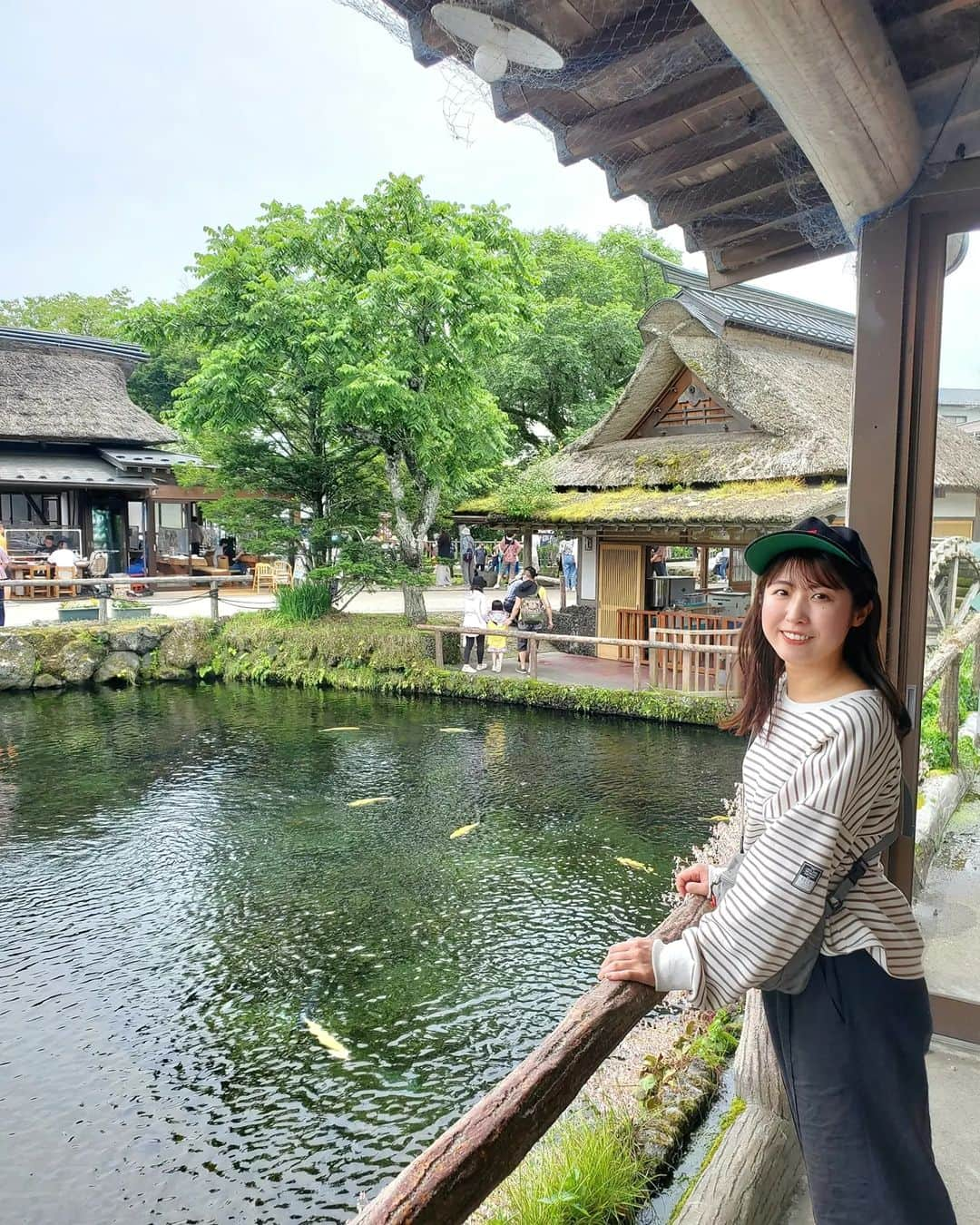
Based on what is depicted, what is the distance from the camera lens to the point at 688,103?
7.13ft

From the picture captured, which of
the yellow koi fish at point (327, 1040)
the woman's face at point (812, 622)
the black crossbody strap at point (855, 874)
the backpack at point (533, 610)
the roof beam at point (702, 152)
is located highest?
the roof beam at point (702, 152)

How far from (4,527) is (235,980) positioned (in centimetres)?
1583

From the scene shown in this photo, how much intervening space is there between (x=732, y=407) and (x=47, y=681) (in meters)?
10.2

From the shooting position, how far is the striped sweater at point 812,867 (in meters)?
1.25

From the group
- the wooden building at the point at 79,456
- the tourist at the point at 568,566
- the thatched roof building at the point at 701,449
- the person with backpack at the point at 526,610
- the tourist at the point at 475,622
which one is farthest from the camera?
the tourist at the point at 568,566

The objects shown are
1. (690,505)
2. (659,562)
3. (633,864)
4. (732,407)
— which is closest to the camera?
(633,864)

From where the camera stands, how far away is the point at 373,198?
473 inches

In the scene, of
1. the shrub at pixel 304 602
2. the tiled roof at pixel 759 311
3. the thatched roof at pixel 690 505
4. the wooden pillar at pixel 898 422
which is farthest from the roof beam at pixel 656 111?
Answer: the shrub at pixel 304 602

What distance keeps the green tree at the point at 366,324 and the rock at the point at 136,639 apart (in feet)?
9.93

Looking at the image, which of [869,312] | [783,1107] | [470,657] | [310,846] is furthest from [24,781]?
[869,312]

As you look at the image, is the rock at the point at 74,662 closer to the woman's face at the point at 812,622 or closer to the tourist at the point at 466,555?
the tourist at the point at 466,555

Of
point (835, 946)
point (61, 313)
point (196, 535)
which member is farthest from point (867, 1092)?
point (61, 313)

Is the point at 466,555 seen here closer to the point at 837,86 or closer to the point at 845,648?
the point at 837,86

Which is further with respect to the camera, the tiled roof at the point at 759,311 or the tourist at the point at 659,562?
the tourist at the point at 659,562
